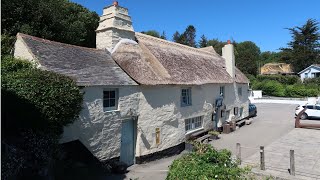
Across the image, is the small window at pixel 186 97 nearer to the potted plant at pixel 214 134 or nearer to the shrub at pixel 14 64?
the potted plant at pixel 214 134

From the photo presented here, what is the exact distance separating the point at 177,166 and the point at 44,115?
4.55 meters

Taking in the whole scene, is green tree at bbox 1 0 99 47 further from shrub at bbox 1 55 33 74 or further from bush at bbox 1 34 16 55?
shrub at bbox 1 55 33 74

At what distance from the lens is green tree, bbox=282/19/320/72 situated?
68.9 meters

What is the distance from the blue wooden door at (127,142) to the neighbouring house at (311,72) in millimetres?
56513

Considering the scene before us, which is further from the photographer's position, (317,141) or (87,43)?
(87,43)

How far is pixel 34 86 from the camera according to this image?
9828 mm

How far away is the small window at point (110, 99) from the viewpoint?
551 inches

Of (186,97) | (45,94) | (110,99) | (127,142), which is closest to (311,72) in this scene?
(186,97)

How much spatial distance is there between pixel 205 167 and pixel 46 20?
→ 2200 centimetres

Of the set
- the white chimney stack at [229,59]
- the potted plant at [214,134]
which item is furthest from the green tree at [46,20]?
the potted plant at [214,134]

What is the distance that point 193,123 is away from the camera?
20562 mm

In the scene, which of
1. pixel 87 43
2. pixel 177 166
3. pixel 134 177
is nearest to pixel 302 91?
pixel 87 43

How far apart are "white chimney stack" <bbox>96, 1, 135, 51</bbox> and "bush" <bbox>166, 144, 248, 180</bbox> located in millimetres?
10270

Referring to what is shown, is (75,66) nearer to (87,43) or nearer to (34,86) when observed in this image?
(34,86)
